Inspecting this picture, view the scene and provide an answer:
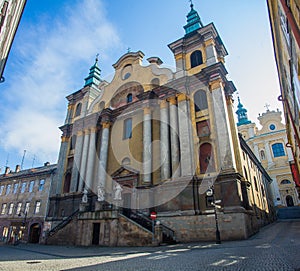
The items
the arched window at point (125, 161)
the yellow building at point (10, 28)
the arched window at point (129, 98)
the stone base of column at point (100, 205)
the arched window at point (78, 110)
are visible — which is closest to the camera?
the yellow building at point (10, 28)

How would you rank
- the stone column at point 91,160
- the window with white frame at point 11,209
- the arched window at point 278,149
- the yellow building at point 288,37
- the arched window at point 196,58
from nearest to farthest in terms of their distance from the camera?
the yellow building at point 288,37, the arched window at point 196,58, the stone column at point 91,160, the window with white frame at point 11,209, the arched window at point 278,149

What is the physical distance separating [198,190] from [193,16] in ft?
72.8

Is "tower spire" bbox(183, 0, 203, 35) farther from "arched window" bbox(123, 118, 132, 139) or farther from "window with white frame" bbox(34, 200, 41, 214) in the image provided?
"window with white frame" bbox(34, 200, 41, 214)

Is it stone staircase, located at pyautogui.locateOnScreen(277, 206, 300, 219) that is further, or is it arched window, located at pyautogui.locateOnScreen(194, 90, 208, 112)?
stone staircase, located at pyautogui.locateOnScreen(277, 206, 300, 219)

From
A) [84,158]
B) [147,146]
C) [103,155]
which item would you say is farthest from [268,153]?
[84,158]

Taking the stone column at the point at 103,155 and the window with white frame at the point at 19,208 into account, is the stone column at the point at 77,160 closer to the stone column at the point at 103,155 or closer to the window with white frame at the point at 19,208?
the stone column at the point at 103,155

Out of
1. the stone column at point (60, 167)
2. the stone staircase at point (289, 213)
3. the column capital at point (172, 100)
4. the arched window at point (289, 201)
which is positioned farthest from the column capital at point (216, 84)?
the arched window at point (289, 201)

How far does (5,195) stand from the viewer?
32.9 metres

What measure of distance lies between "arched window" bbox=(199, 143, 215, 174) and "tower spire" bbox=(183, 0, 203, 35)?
1497 cm

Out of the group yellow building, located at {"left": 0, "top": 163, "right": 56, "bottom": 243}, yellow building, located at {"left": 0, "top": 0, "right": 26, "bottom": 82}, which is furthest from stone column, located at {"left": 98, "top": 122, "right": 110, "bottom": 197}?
yellow building, located at {"left": 0, "top": 0, "right": 26, "bottom": 82}

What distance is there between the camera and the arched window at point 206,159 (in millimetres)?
17984

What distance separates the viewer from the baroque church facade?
1630cm

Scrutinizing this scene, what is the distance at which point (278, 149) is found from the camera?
148ft

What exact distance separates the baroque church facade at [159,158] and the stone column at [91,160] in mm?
111
